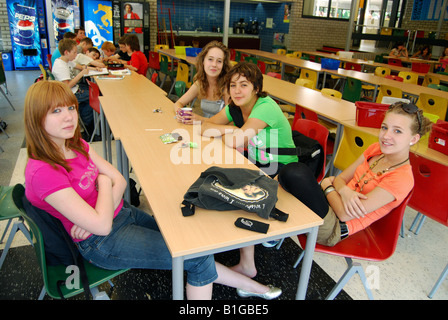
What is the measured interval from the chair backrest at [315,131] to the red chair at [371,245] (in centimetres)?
64

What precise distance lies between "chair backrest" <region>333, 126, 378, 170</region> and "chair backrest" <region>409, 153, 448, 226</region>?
0.43m

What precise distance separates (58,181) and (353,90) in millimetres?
4731

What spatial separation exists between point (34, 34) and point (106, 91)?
255 inches

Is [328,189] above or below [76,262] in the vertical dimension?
above

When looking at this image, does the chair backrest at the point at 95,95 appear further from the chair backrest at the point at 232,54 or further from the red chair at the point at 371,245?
the chair backrest at the point at 232,54

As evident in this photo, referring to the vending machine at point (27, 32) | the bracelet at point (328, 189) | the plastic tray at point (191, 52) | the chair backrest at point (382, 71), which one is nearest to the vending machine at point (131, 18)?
the vending machine at point (27, 32)

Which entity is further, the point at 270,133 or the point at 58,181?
the point at 270,133

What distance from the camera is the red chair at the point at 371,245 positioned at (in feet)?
5.32

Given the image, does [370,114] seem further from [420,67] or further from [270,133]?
[420,67]

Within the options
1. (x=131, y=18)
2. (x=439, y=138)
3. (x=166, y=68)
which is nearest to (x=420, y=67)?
(x=166, y=68)

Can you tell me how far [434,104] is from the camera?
3938 mm
